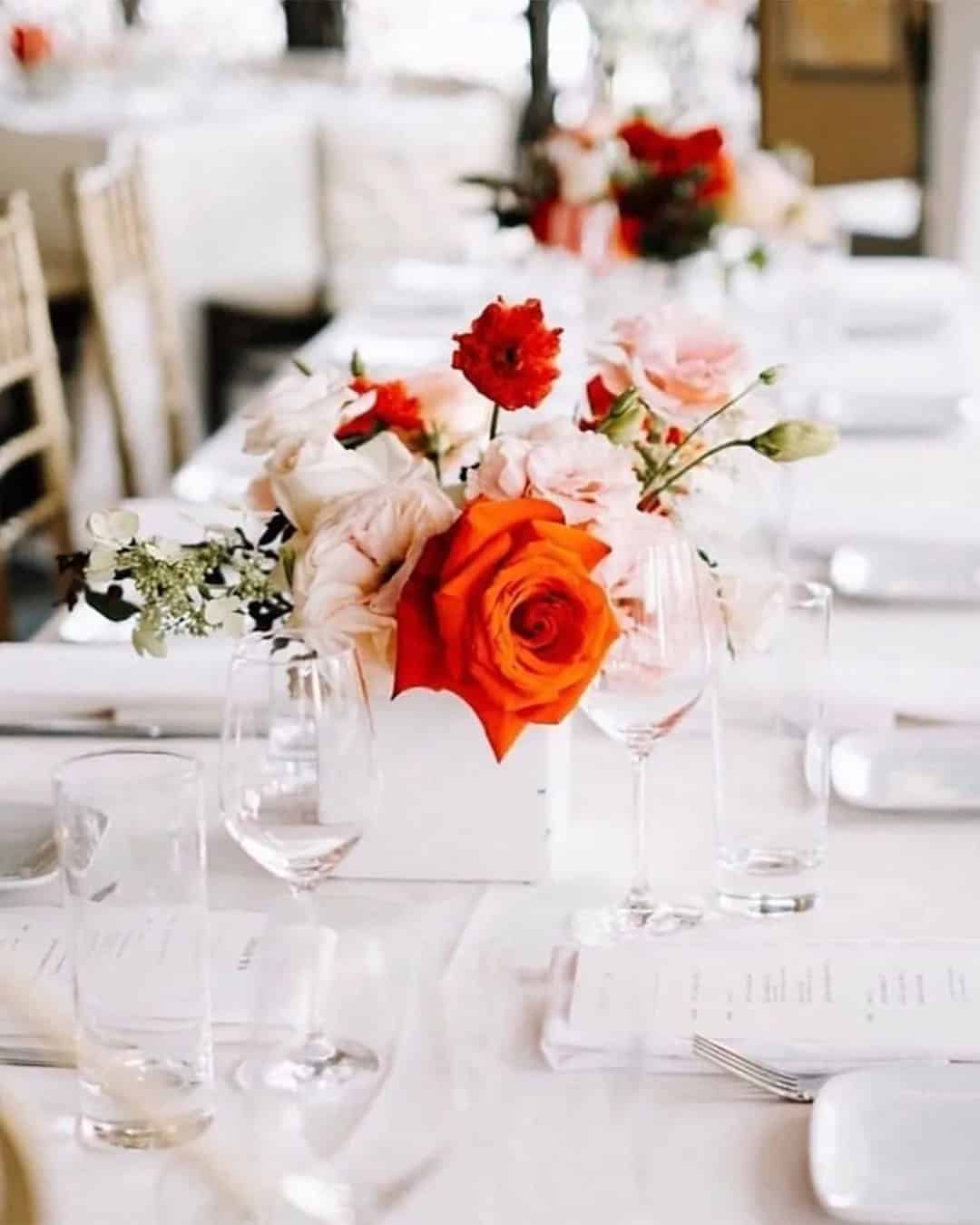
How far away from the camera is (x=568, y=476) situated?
3.76 ft

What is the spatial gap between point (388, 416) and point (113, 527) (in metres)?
0.21

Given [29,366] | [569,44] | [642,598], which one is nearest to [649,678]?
[642,598]

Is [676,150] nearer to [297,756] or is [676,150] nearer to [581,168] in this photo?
[581,168]

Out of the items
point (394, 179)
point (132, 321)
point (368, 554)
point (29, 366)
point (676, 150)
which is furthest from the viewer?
point (394, 179)

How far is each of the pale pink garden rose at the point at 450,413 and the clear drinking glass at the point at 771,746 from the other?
20cm

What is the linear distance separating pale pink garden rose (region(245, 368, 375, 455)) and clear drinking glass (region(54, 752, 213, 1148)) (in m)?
0.29

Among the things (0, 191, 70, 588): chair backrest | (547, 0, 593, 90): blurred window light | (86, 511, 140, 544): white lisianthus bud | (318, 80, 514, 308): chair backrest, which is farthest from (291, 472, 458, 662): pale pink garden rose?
(547, 0, 593, 90): blurred window light

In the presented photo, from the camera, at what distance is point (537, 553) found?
1.09 metres

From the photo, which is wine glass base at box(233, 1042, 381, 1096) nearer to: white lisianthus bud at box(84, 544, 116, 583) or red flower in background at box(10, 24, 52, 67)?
white lisianthus bud at box(84, 544, 116, 583)

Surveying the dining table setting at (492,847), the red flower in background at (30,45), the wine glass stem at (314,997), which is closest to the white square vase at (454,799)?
the dining table setting at (492,847)

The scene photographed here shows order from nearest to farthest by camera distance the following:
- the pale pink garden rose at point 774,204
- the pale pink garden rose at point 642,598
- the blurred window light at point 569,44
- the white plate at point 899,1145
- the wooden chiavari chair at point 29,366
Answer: the white plate at point 899,1145 < the pale pink garden rose at point 642,598 < the wooden chiavari chair at point 29,366 < the pale pink garden rose at point 774,204 < the blurred window light at point 569,44

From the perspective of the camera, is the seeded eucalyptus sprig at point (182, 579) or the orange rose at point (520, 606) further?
the seeded eucalyptus sprig at point (182, 579)

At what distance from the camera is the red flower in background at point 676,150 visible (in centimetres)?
290

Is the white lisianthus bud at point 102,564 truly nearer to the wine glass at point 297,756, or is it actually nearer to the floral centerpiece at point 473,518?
the floral centerpiece at point 473,518
